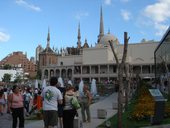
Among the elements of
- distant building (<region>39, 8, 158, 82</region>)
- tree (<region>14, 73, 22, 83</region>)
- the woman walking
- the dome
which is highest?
the dome

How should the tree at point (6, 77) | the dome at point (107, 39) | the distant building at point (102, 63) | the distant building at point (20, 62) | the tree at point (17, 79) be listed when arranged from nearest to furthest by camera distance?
1. the distant building at point (102, 63)
2. the tree at point (17, 79)
3. the tree at point (6, 77)
4. the dome at point (107, 39)
5. the distant building at point (20, 62)

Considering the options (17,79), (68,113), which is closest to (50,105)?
(68,113)

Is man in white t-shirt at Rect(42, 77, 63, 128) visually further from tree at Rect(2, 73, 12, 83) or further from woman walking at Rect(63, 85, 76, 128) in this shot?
tree at Rect(2, 73, 12, 83)

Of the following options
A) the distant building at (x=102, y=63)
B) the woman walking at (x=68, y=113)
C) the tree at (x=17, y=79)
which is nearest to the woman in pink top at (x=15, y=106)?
the woman walking at (x=68, y=113)

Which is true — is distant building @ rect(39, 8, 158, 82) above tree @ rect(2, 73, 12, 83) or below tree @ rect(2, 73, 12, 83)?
above

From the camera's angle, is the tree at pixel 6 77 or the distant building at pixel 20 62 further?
the distant building at pixel 20 62

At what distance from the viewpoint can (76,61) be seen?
12031 centimetres

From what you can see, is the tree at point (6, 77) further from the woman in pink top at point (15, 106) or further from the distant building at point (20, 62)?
the woman in pink top at point (15, 106)

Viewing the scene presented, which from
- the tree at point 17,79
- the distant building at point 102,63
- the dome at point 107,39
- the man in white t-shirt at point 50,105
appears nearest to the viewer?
the man in white t-shirt at point 50,105

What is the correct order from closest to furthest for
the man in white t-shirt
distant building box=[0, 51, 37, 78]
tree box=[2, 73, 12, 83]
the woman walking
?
1. the man in white t-shirt
2. the woman walking
3. tree box=[2, 73, 12, 83]
4. distant building box=[0, 51, 37, 78]

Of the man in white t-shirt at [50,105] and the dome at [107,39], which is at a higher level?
the dome at [107,39]

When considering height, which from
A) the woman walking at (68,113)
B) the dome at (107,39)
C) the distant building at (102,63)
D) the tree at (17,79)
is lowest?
the woman walking at (68,113)

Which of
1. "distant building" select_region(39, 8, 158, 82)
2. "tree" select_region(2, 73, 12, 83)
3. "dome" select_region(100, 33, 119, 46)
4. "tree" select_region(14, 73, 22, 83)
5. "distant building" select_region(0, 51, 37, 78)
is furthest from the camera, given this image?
"distant building" select_region(0, 51, 37, 78)

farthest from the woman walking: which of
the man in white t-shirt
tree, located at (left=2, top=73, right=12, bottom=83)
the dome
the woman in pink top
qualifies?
the dome
